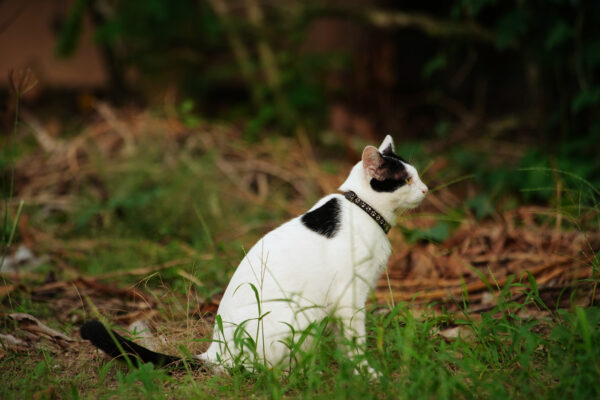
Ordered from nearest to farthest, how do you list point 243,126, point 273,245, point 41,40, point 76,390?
1. point 76,390
2. point 273,245
3. point 243,126
4. point 41,40

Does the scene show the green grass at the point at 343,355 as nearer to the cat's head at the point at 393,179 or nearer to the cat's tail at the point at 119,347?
the cat's tail at the point at 119,347

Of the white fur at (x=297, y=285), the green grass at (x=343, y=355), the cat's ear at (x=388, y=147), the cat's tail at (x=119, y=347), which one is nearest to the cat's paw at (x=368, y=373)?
the green grass at (x=343, y=355)

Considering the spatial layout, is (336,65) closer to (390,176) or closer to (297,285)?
(390,176)

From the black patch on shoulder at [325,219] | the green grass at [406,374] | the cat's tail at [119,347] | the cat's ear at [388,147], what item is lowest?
the green grass at [406,374]

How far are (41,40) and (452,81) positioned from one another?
6738 millimetres

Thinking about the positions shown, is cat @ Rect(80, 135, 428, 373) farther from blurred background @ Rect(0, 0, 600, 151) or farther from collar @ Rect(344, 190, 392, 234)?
blurred background @ Rect(0, 0, 600, 151)

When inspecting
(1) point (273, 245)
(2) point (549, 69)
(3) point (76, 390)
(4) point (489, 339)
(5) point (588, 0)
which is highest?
(5) point (588, 0)

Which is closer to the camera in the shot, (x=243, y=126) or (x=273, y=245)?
(x=273, y=245)

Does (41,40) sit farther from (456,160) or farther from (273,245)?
(273,245)

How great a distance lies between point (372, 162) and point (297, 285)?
22.4 inches

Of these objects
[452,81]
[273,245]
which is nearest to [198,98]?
[452,81]

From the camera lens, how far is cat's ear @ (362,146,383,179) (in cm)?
205

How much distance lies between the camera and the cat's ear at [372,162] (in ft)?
6.72

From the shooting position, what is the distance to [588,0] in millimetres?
3717
